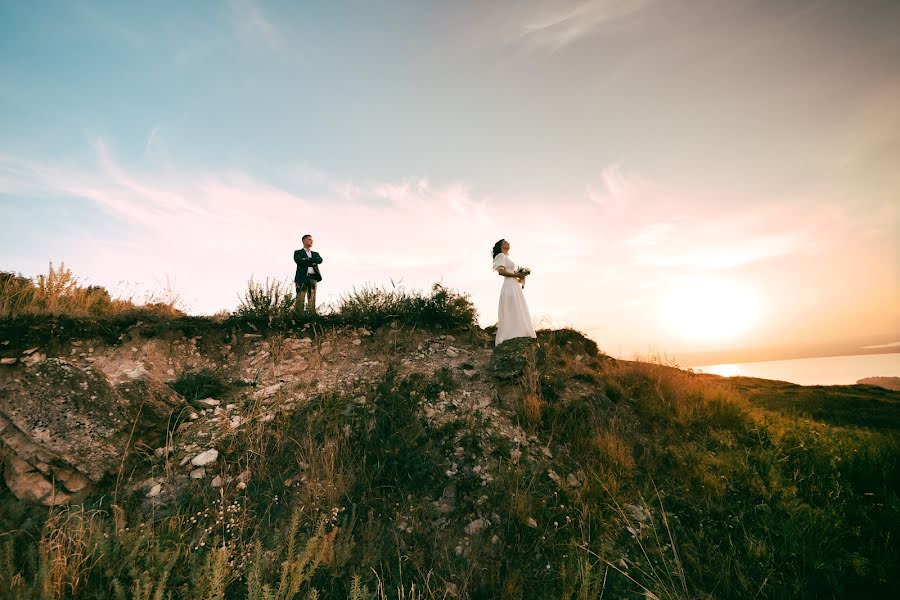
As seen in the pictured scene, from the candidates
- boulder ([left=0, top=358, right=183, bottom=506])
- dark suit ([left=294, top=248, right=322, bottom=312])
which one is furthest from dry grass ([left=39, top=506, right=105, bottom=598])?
dark suit ([left=294, top=248, right=322, bottom=312])

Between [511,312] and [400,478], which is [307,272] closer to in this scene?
[511,312]

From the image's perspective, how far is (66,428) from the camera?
14.9 feet

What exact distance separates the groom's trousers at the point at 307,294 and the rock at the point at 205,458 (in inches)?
142

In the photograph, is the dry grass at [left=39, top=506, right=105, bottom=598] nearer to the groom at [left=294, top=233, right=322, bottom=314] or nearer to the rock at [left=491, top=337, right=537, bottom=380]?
the rock at [left=491, top=337, right=537, bottom=380]

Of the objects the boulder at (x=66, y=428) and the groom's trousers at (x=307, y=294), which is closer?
the boulder at (x=66, y=428)

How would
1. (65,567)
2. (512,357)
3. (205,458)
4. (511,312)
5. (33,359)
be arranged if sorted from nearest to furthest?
1. (65,567)
2. (205,458)
3. (33,359)
4. (512,357)
5. (511,312)

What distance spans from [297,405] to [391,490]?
221cm

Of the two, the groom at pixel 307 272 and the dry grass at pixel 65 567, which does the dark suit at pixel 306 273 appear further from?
the dry grass at pixel 65 567

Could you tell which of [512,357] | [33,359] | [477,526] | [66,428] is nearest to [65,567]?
[66,428]

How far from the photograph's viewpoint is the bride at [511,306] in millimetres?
7965

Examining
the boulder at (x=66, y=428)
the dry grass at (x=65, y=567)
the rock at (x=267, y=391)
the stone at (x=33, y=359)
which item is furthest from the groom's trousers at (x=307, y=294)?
the dry grass at (x=65, y=567)

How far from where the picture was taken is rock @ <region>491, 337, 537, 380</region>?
22.1ft

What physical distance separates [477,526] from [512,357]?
3368mm

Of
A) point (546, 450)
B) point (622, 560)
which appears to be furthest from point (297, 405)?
point (622, 560)
